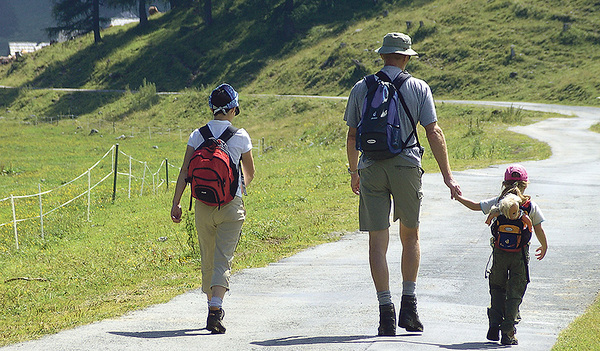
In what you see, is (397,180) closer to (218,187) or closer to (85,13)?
(218,187)

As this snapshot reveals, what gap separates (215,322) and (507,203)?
248cm

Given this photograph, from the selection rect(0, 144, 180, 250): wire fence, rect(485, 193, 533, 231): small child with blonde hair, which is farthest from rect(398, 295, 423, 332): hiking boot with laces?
rect(0, 144, 180, 250): wire fence

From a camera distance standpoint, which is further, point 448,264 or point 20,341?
point 448,264

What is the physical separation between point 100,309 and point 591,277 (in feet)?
17.1

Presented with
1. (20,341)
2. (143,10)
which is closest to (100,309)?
(20,341)

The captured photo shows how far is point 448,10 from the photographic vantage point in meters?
58.0

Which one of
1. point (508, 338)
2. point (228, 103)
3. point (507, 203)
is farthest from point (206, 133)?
point (508, 338)

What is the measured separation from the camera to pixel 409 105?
546 cm

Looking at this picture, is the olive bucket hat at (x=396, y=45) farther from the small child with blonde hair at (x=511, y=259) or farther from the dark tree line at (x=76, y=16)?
the dark tree line at (x=76, y=16)

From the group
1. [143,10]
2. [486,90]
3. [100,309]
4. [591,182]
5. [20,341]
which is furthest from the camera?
[143,10]

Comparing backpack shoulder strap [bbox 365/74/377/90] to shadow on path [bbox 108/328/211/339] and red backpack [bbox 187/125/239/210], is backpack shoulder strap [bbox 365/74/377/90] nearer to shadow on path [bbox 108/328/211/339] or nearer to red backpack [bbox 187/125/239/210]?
red backpack [bbox 187/125/239/210]

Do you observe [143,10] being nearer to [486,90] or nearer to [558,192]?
[486,90]

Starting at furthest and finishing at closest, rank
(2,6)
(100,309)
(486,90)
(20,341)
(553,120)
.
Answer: (2,6)
(486,90)
(553,120)
(100,309)
(20,341)

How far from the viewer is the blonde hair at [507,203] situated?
17.1 ft
